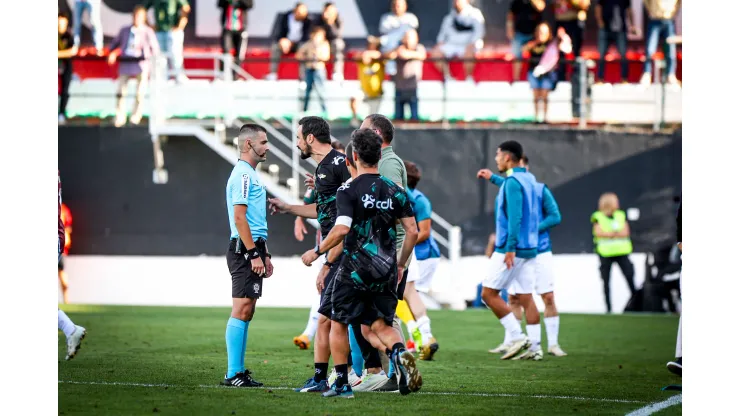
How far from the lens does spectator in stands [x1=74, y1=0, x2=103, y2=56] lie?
23.4 meters

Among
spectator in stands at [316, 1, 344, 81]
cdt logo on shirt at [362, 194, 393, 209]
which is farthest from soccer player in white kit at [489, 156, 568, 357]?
spectator in stands at [316, 1, 344, 81]

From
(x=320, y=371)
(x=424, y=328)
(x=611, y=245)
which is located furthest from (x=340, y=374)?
(x=611, y=245)

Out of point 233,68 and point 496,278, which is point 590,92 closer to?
point 233,68

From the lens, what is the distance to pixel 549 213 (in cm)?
1255

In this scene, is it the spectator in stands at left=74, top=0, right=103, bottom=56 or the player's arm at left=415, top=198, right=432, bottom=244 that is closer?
the player's arm at left=415, top=198, right=432, bottom=244

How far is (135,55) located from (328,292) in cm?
1369

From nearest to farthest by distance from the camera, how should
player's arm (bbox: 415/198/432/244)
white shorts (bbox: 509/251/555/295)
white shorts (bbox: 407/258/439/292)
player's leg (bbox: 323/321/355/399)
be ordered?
player's leg (bbox: 323/321/355/399) → player's arm (bbox: 415/198/432/244) → white shorts (bbox: 509/251/555/295) → white shorts (bbox: 407/258/439/292)

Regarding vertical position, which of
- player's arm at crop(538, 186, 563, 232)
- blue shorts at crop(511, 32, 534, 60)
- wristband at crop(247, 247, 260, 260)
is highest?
blue shorts at crop(511, 32, 534, 60)

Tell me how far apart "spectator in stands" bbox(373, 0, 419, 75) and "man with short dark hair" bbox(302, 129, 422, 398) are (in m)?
13.1

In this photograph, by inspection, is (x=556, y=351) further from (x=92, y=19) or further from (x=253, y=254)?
(x=92, y=19)

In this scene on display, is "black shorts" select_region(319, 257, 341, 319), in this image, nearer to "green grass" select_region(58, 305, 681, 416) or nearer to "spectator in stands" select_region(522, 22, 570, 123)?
"green grass" select_region(58, 305, 681, 416)
